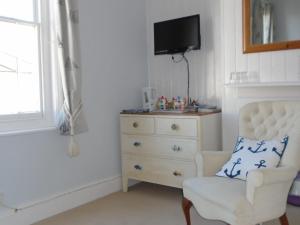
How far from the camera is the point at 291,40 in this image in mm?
→ 2697

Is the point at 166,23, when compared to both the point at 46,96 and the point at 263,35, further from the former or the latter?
the point at 46,96

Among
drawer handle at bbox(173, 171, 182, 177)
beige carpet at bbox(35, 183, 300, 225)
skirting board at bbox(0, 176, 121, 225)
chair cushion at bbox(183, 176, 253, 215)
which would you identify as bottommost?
beige carpet at bbox(35, 183, 300, 225)

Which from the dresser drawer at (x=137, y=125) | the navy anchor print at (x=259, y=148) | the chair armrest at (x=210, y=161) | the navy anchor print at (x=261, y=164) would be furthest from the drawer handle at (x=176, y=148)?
the navy anchor print at (x=261, y=164)

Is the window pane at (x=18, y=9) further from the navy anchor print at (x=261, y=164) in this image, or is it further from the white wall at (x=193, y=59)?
the navy anchor print at (x=261, y=164)

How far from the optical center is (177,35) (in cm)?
325

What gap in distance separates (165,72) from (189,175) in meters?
1.24

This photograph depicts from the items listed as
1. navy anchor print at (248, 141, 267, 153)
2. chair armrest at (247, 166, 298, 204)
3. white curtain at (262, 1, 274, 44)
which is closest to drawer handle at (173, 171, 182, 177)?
navy anchor print at (248, 141, 267, 153)

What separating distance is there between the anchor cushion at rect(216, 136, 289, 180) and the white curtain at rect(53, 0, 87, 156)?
47.4 inches

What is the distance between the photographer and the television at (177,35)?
315 cm

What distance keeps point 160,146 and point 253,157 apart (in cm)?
105

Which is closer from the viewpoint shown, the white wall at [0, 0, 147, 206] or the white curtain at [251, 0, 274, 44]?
the white wall at [0, 0, 147, 206]

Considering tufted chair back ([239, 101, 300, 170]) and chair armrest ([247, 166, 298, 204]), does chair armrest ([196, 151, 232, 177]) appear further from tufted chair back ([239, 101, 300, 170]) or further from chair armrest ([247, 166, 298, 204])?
chair armrest ([247, 166, 298, 204])

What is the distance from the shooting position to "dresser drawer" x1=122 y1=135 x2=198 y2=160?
113 inches

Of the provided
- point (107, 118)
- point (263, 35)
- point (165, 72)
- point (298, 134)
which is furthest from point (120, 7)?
point (298, 134)
